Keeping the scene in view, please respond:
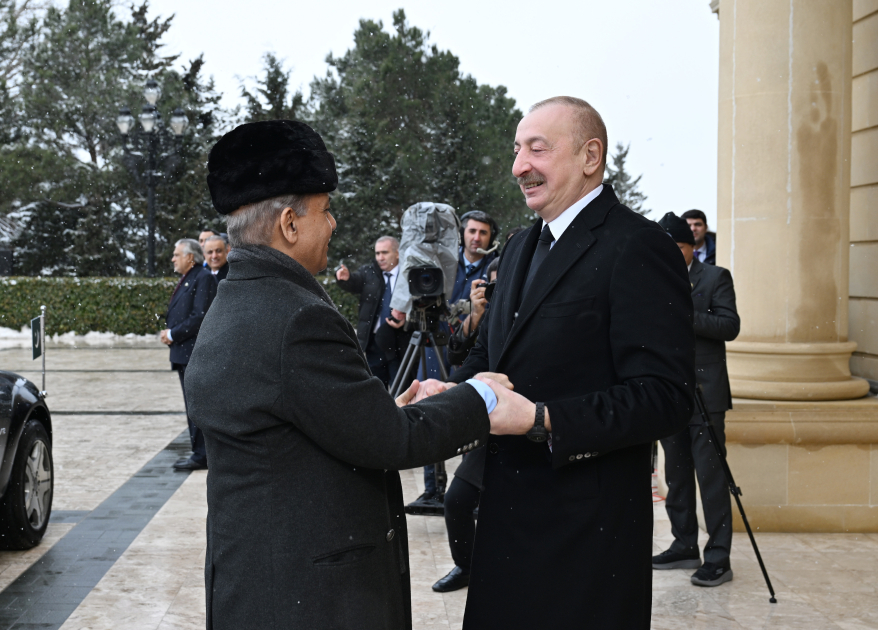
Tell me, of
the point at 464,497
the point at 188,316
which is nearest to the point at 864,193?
the point at 464,497

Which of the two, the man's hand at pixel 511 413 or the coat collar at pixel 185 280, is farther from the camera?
the coat collar at pixel 185 280

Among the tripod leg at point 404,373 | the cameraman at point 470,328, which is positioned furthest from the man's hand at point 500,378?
the tripod leg at point 404,373

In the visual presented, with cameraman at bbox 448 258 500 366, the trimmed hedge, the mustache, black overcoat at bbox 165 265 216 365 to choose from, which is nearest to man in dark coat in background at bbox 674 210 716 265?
cameraman at bbox 448 258 500 366

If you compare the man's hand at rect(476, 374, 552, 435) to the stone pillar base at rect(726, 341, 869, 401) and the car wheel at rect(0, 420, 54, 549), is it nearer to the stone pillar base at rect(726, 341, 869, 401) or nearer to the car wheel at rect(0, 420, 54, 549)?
the car wheel at rect(0, 420, 54, 549)

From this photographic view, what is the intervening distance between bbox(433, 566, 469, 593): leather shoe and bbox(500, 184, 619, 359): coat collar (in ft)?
9.20

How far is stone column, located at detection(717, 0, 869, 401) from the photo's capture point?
6145mm

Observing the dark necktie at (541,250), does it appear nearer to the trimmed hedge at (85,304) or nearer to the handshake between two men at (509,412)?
the handshake between two men at (509,412)

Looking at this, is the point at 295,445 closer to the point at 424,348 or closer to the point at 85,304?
the point at 424,348

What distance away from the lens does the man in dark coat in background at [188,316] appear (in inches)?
313

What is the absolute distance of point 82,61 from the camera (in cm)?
3569

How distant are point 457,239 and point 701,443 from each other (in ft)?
7.34

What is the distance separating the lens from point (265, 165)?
2.07m

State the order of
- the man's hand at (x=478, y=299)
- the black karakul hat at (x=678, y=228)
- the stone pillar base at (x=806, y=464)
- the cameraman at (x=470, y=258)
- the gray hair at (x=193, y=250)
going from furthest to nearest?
the gray hair at (x=193, y=250)
the cameraman at (x=470, y=258)
the stone pillar base at (x=806, y=464)
the black karakul hat at (x=678, y=228)
the man's hand at (x=478, y=299)

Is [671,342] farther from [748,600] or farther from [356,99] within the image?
[356,99]
